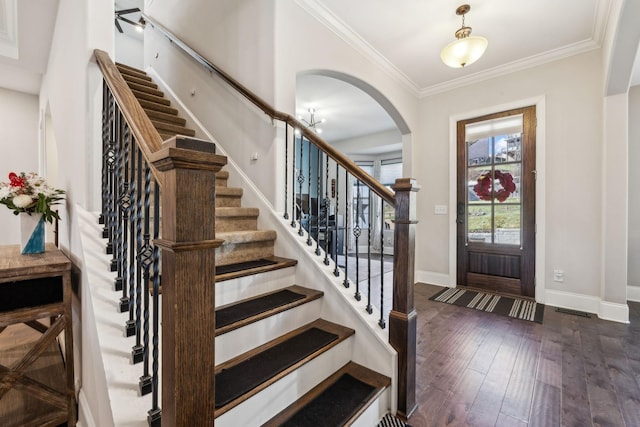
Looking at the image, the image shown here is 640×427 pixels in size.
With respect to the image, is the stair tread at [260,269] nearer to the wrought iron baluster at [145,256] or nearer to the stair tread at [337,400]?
the wrought iron baluster at [145,256]

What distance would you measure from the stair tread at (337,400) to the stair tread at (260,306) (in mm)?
433

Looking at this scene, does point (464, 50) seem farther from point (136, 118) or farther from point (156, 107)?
point (156, 107)

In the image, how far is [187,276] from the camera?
0.68m

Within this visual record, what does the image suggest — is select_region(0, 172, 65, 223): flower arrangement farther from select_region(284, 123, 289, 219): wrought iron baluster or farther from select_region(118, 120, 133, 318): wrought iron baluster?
select_region(284, 123, 289, 219): wrought iron baluster

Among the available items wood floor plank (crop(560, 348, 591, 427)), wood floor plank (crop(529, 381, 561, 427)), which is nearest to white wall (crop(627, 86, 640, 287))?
wood floor plank (crop(560, 348, 591, 427))

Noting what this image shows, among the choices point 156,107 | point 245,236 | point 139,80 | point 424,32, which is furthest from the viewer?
point 139,80

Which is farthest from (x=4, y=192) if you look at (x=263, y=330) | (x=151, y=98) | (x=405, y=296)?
(x=151, y=98)

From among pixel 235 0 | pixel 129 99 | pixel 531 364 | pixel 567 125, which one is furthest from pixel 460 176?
pixel 129 99

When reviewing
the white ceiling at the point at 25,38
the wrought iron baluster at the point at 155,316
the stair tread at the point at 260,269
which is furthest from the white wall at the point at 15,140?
the wrought iron baluster at the point at 155,316

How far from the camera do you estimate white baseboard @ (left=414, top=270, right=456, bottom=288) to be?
393 cm

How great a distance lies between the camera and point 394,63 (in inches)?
138

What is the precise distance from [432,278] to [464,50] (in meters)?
2.83

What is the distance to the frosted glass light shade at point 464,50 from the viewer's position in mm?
2494

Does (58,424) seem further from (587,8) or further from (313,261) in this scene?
(587,8)
